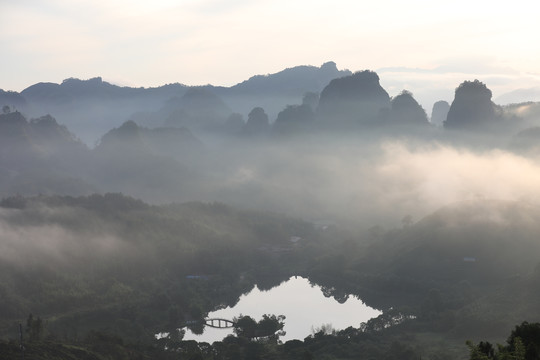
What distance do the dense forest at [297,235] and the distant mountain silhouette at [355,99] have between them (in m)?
0.41

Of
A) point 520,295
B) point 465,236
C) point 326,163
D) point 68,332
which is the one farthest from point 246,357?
point 326,163

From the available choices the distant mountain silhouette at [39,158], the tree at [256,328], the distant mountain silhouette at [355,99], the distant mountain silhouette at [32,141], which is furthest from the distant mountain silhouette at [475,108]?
the distant mountain silhouette at [32,141]

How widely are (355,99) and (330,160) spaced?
2280 cm

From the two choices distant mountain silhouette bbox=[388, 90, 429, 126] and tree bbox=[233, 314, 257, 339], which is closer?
tree bbox=[233, 314, 257, 339]

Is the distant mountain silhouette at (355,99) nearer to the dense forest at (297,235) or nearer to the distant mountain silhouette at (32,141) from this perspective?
the dense forest at (297,235)

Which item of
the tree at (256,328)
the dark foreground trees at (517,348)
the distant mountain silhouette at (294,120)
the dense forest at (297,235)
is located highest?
the distant mountain silhouette at (294,120)

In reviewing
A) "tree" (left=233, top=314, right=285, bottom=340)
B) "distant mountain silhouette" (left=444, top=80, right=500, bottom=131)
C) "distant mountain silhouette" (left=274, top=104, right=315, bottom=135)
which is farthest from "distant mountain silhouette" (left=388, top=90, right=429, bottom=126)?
"tree" (left=233, top=314, right=285, bottom=340)

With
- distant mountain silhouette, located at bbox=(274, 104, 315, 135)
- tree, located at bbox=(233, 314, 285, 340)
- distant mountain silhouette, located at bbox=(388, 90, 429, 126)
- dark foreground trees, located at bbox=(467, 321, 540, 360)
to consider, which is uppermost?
distant mountain silhouette, located at bbox=(274, 104, 315, 135)

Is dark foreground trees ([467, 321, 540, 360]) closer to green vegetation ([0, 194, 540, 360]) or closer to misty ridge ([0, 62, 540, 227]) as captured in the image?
green vegetation ([0, 194, 540, 360])

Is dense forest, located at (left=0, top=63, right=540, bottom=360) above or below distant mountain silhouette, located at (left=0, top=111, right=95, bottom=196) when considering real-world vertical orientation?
below

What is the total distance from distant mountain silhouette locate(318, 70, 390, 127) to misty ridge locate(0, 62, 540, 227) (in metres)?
0.28

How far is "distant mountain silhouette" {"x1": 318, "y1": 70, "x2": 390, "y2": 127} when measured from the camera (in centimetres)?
17775

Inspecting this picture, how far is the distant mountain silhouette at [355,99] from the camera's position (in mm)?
177750

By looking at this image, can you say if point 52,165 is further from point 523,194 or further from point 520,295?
point 520,295
